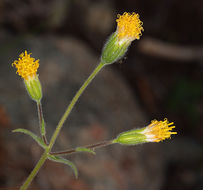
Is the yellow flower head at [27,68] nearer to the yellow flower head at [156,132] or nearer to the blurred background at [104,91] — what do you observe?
the yellow flower head at [156,132]

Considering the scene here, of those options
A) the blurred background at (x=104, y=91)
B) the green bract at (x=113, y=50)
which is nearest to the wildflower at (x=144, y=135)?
the green bract at (x=113, y=50)

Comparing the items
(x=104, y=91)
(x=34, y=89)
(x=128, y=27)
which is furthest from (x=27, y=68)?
(x=104, y=91)

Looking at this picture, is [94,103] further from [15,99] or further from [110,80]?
[15,99]

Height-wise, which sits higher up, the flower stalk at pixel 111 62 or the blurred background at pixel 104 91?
the blurred background at pixel 104 91

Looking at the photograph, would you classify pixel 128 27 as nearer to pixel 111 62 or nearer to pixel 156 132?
pixel 111 62

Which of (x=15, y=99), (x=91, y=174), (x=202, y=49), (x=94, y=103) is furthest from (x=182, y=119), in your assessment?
(x=15, y=99)

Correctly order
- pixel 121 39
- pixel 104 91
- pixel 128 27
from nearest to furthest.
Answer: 1. pixel 121 39
2. pixel 128 27
3. pixel 104 91
